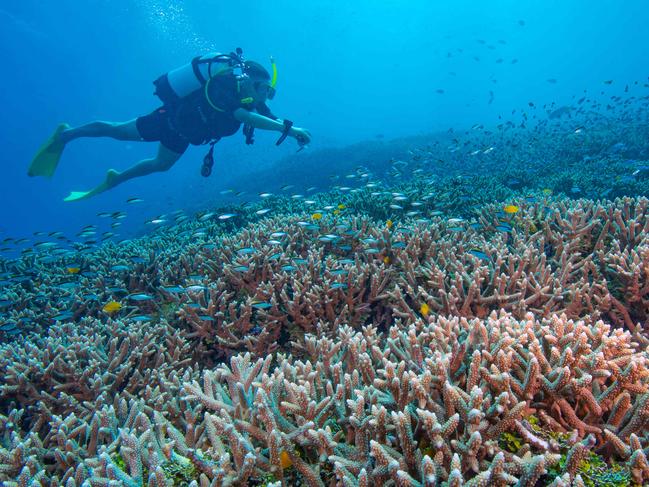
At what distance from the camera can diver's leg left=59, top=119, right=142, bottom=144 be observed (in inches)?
404

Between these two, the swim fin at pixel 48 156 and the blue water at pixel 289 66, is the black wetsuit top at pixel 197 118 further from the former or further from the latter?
the blue water at pixel 289 66

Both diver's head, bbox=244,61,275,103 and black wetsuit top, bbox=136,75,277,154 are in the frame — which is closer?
black wetsuit top, bbox=136,75,277,154

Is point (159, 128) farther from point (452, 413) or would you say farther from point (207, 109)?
point (452, 413)

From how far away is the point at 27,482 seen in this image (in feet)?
7.30

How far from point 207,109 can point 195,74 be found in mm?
943

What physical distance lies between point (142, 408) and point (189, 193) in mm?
46013

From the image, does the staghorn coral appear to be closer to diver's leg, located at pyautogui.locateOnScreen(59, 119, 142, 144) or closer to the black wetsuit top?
the black wetsuit top

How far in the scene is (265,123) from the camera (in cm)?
840

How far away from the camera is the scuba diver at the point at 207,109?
29.0 feet

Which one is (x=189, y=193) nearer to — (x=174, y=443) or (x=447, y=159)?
(x=447, y=159)

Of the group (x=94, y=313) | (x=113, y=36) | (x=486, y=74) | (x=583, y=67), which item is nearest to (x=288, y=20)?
(x=113, y=36)

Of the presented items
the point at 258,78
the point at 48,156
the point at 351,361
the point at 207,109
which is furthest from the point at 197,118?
the point at 351,361

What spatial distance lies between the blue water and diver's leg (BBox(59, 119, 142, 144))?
40151mm

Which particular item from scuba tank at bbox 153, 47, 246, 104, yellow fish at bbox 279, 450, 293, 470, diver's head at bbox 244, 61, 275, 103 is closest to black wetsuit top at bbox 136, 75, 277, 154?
scuba tank at bbox 153, 47, 246, 104
